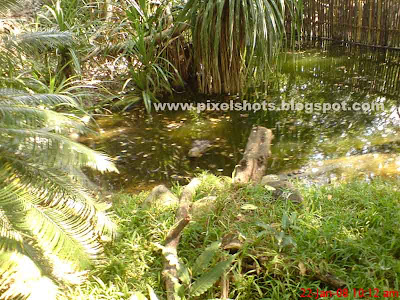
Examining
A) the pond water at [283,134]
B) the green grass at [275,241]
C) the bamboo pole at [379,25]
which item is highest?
the bamboo pole at [379,25]

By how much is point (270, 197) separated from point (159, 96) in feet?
9.18

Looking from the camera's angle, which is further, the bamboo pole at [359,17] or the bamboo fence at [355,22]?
the bamboo pole at [359,17]

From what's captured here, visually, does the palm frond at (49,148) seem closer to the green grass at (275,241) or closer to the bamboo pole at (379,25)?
the green grass at (275,241)

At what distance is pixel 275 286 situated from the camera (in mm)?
1887

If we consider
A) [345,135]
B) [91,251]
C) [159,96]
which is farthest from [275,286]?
[159,96]

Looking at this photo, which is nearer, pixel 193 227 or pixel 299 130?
pixel 193 227

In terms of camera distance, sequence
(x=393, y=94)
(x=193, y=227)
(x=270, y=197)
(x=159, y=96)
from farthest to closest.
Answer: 1. (x=159, y=96)
2. (x=393, y=94)
3. (x=270, y=197)
4. (x=193, y=227)

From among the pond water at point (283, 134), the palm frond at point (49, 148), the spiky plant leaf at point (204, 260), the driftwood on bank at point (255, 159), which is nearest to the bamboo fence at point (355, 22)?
the pond water at point (283, 134)

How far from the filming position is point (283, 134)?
150 inches

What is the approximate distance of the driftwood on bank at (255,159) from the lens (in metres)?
2.88

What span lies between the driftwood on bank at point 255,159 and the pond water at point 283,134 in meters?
0.17

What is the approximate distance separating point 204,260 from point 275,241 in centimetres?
39

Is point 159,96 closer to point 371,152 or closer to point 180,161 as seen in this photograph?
point 180,161

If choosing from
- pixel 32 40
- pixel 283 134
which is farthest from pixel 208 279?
pixel 283 134
